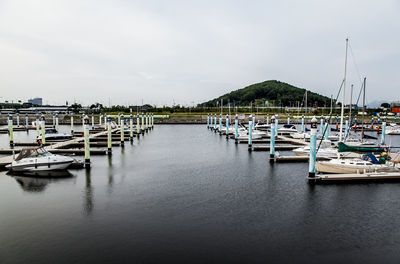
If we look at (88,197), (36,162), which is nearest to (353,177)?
(88,197)

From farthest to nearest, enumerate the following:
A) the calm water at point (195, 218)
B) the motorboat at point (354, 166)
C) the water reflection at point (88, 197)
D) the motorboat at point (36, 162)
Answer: the motorboat at point (36, 162) → the motorboat at point (354, 166) → the water reflection at point (88, 197) → the calm water at point (195, 218)

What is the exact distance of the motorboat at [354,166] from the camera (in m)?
25.5

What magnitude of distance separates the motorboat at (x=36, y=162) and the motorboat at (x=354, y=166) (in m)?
24.0

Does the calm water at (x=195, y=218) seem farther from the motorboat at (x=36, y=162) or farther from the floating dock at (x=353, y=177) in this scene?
the motorboat at (x=36, y=162)

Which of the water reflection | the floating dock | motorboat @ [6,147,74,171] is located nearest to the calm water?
the water reflection

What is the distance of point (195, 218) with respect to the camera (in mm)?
17219

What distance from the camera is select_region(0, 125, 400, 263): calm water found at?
13.5 meters

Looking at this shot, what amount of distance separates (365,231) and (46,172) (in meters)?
26.2

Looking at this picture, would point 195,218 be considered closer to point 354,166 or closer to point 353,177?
point 353,177

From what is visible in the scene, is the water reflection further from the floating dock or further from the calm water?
the floating dock

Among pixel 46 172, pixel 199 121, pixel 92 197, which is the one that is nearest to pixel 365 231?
pixel 92 197

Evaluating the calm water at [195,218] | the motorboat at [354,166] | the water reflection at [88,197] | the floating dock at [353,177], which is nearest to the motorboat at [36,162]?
the calm water at [195,218]

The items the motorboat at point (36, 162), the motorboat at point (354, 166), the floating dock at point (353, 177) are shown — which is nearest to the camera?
the floating dock at point (353, 177)

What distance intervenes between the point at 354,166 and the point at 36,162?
2873cm
